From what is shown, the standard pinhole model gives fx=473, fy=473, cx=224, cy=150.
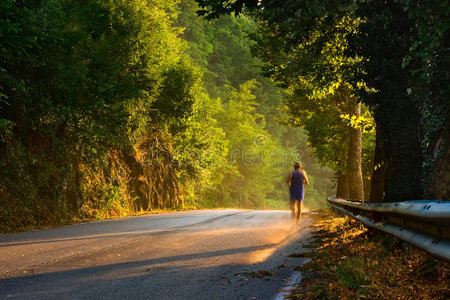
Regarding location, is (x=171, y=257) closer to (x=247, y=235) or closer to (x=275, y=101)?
(x=247, y=235)

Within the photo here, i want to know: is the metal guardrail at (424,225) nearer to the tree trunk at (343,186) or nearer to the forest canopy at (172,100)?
the forest canopy at (172,100)

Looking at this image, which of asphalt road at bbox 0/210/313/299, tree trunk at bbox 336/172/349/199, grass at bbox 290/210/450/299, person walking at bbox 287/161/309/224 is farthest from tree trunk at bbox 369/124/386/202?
tree trunk at bbox 336/172/349/199

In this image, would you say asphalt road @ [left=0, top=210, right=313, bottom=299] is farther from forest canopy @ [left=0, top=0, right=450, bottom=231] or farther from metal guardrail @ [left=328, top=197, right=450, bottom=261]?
forest canopy @ [left=0, top=0, right=450, bottom=231]

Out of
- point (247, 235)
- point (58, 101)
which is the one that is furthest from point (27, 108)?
point (247, 235)

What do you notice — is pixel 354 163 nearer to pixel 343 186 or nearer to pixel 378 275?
pixel 343 186

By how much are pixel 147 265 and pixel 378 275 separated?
3245mm

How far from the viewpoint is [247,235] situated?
36.2 feet

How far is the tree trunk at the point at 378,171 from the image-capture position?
427 inches

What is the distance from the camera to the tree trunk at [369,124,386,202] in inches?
427

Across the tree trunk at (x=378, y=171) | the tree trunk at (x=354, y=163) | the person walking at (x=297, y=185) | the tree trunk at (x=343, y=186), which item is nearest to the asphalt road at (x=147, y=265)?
the tree trunk at (x=378, y=171)

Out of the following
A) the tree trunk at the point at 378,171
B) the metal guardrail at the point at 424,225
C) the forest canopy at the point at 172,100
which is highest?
the forest canopy at the point at 172,100

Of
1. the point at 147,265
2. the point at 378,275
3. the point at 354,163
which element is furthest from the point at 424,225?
the point at 354,163

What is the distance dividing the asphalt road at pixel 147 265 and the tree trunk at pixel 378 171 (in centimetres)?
249

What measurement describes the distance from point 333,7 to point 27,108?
1025 centimetres
